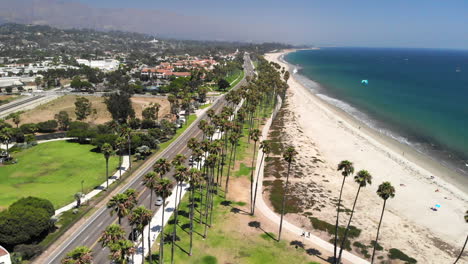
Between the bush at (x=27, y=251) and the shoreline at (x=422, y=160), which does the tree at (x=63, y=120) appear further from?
Result: the shoreline at (x=422, y=160)

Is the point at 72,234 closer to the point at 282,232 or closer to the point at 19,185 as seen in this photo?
the point at 19,185

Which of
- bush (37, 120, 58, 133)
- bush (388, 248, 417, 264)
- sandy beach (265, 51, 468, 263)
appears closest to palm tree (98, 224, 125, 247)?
sandy beach (265, 51, 468, 263)

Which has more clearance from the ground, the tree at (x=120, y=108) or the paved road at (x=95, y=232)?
the tree at (x=120, y=108)

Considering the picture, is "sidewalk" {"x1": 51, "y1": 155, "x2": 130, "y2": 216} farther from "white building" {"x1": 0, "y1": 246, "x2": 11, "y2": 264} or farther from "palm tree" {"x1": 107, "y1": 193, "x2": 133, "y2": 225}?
"palm tree" {"x1": 107, "y1": 193, "x2": 133, "y2": 225}

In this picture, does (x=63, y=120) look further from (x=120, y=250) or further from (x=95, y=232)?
(x=120, y=250)

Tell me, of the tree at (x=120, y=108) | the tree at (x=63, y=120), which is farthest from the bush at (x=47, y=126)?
the tree at (x=120, y=108)

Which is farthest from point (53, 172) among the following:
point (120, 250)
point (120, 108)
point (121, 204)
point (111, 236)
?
point (120, 250)
